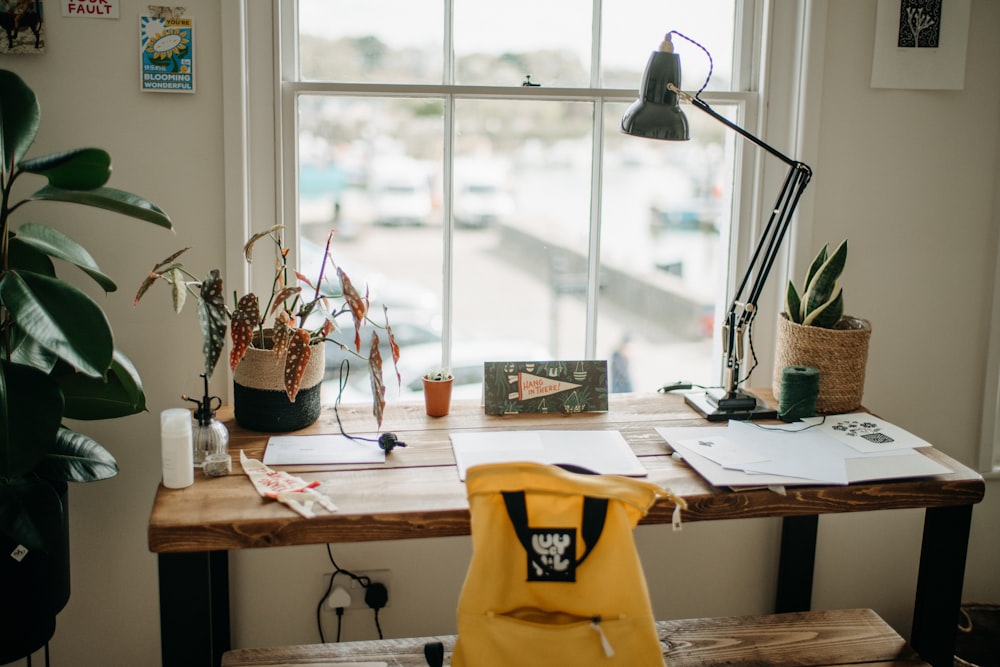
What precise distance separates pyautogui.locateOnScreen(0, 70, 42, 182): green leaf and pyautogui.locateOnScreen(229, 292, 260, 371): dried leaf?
1.57 ft

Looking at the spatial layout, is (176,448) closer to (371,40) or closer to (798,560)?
(371,40)

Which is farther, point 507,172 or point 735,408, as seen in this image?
point 507,172

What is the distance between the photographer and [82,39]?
6.31 ft

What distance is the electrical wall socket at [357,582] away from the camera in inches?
87.8

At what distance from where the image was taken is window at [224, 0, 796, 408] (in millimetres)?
2119

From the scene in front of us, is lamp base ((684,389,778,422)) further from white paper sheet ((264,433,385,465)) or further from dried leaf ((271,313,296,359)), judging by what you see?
dried leaf ((271,313,296,359))

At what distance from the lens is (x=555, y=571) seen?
139 cm

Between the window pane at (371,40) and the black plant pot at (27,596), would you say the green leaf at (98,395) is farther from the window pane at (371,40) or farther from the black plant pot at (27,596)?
the window pane at (371,40)

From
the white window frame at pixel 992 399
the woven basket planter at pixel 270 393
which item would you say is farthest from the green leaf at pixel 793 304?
the woven basket planter at pixel 270 393

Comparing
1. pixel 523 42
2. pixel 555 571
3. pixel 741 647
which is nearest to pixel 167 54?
pixel 523 42

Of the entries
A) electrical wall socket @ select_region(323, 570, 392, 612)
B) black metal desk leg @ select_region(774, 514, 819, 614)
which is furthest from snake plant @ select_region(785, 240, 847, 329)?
electrical wall socket @ select_region(323, 570, 392, 612)

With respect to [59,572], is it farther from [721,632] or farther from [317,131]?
[721,632]

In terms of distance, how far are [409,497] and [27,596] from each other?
775mm

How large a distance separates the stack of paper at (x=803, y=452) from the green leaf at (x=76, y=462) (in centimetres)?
113
